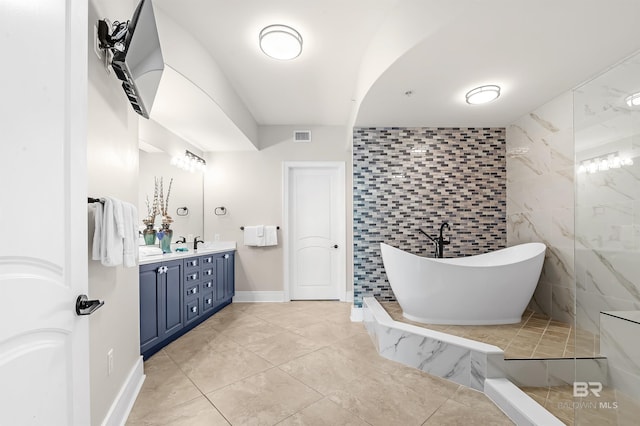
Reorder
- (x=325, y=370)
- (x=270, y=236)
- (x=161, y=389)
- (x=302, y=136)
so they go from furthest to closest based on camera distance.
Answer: (x=302, y=136) < (x=270, y=236) < (x=325, y=370) < (x=161, y=389)

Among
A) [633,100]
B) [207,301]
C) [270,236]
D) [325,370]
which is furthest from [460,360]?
[270,236]

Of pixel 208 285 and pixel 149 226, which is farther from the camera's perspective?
pixel 208 285

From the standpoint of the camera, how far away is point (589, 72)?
2150 millimetres

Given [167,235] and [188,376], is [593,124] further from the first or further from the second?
[167,235]

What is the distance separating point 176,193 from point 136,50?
241 centimetres

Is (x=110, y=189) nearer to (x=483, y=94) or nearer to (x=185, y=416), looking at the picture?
(x=185, y=416)

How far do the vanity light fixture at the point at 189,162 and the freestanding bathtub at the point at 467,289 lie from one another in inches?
109

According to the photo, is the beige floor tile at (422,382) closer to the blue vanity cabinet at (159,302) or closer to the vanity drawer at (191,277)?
the blue vanity cabinet at (159,302)

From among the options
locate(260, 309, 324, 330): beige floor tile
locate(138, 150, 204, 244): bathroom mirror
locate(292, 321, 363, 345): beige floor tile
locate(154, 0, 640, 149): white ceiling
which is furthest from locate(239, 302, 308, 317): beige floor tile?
locate(154, 0, 640, 149): white ceiling

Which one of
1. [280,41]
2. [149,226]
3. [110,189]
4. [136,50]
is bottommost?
[149,226]

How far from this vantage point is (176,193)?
3500 mm

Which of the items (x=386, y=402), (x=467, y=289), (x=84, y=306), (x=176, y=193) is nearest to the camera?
(x=84, y=306)

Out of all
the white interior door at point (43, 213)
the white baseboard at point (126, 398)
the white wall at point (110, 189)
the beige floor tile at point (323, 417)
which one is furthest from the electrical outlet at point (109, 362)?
the beige floor tile at point (323, 417)

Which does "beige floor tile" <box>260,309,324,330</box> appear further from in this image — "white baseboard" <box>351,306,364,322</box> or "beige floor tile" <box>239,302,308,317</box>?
"white baseboard" <box>351,306,364,322</box>
